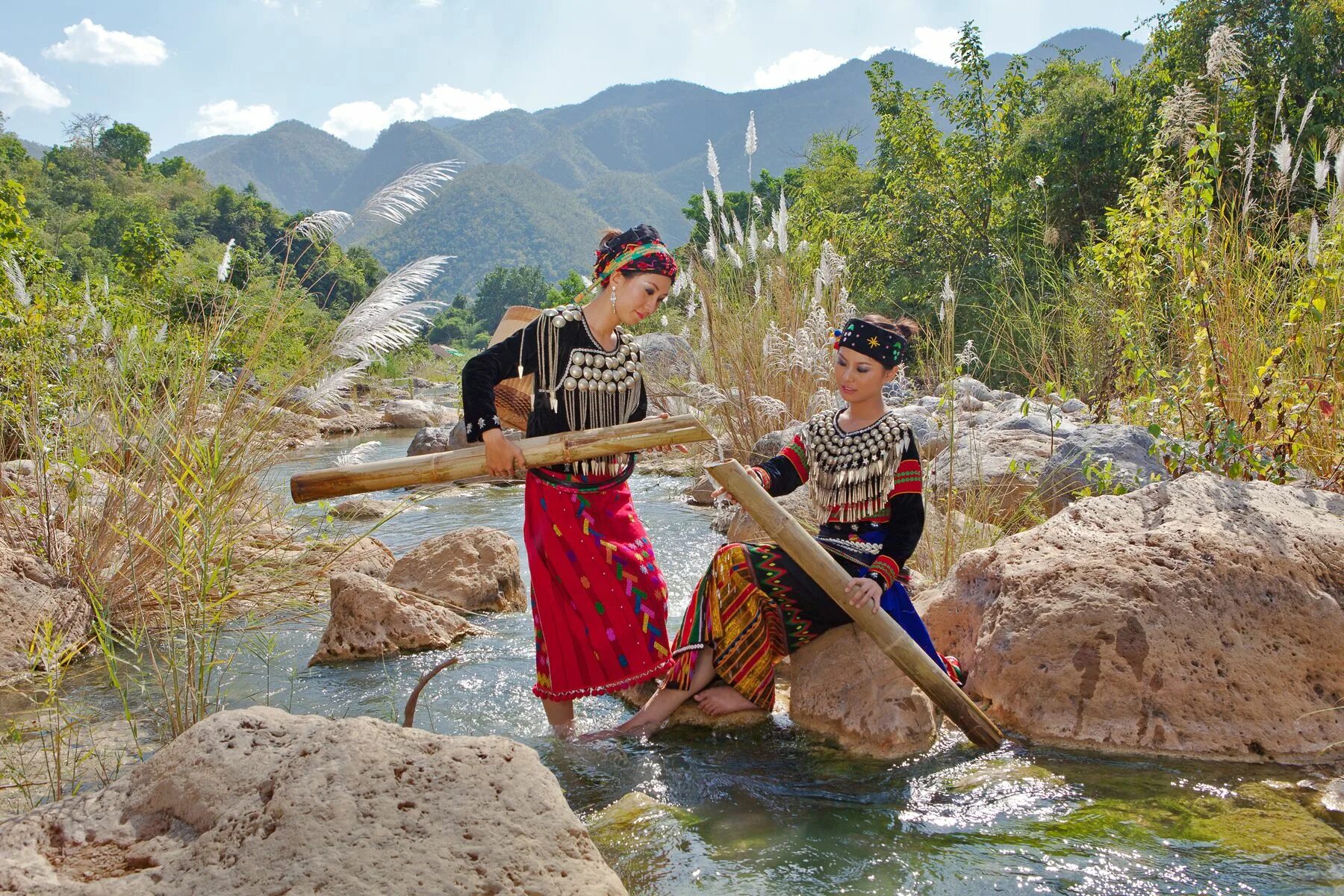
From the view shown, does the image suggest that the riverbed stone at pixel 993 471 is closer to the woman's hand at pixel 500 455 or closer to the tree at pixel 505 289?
the woman's hand at pixel 500 455

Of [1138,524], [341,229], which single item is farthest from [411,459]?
[1138,524]

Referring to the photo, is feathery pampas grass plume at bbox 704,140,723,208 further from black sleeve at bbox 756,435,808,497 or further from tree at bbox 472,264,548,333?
tree at bbox 472,264,548,333

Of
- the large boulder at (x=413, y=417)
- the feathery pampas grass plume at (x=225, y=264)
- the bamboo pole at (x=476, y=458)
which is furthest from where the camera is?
the large boulder at (x=413, y=417)

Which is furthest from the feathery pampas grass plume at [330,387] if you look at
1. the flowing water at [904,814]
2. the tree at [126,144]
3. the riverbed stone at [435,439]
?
the tree at [126,144]

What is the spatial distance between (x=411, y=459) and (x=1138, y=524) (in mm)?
2573

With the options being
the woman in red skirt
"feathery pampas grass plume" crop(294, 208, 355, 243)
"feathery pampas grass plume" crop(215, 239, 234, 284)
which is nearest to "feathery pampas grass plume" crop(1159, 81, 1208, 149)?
the woman in red skirt

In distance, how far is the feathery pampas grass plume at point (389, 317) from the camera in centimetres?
345

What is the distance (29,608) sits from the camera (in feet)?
14.3

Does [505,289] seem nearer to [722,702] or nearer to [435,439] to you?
[435,439]

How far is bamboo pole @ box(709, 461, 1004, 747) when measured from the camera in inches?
127

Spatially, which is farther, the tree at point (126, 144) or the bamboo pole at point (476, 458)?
the tree at point (126, 144)

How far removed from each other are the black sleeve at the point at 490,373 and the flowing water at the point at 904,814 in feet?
3.86

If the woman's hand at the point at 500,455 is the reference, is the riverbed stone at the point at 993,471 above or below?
below

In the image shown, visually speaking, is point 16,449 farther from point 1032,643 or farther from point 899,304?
point 899,304
